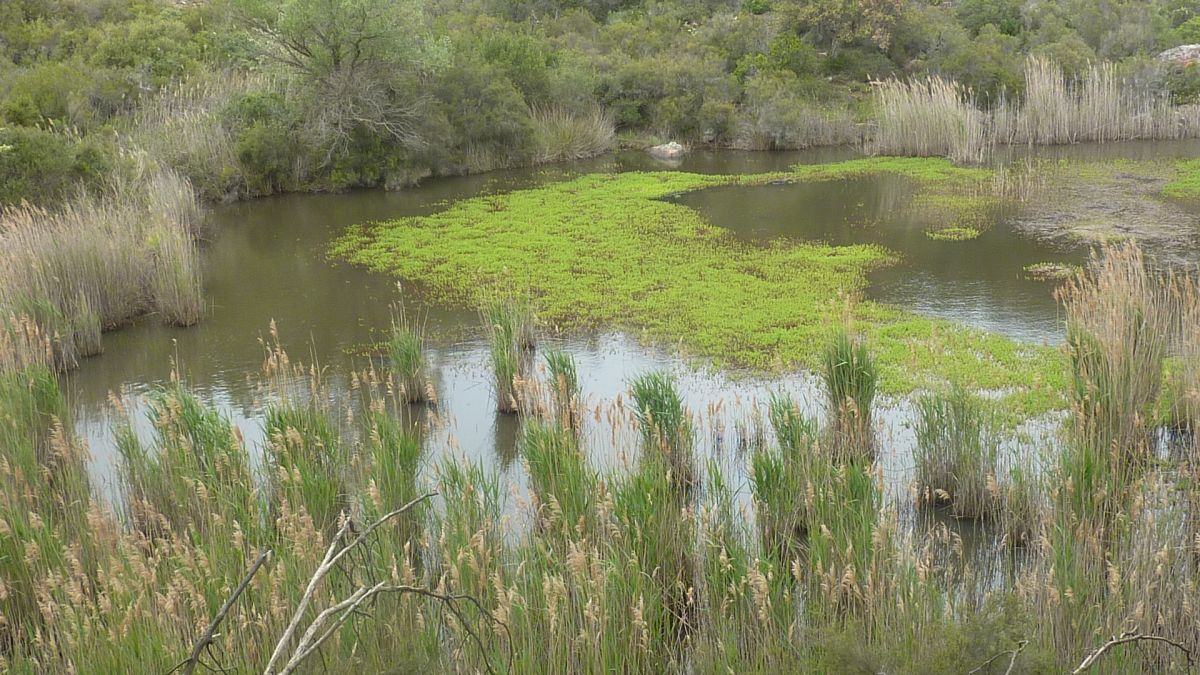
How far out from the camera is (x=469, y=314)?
10.7 m

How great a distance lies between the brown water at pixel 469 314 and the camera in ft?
24.3

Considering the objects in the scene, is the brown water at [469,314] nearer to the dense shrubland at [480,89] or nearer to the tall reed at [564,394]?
the tall reed at [564,394]

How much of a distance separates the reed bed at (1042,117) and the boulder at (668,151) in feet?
12.6

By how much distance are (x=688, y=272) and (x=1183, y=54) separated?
18432mm

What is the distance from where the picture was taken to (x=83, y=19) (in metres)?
24.3

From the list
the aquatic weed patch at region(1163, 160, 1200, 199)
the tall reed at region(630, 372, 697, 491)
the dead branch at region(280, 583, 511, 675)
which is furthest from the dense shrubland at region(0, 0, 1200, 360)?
the dead branch at region(280, 583, 511, 675)

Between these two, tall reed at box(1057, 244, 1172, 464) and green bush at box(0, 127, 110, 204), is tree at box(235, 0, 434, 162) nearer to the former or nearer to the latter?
green bush at box(0, 127, 110, 204)

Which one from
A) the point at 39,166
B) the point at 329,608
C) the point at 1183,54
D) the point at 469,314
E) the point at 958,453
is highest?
the point at 1183,54

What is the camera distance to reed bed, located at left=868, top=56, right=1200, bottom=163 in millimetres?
19219

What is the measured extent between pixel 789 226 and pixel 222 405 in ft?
27.0

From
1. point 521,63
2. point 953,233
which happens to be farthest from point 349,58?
point 953,233

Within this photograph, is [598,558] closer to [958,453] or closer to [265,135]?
[958,453]

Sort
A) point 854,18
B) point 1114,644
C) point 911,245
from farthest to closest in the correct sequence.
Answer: point 854,18
point 911,245
point 1114,644

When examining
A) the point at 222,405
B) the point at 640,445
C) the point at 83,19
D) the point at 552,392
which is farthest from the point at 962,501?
the point at 83,19
